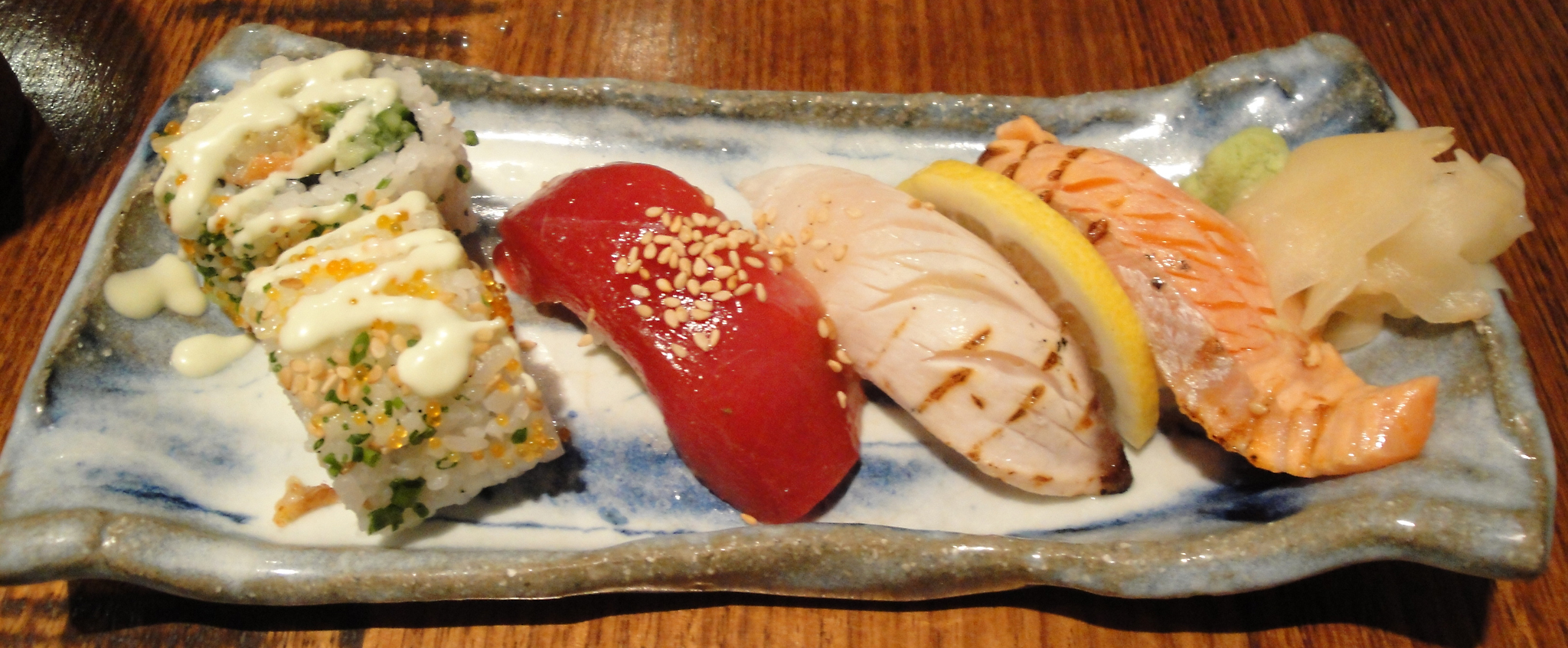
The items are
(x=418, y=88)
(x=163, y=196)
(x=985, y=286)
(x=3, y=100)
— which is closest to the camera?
(x=985, y=286)

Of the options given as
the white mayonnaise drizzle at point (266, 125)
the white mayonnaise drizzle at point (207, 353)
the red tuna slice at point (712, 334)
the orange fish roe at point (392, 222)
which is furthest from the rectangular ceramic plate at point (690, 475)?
the orange fish roe at point (392, 222)

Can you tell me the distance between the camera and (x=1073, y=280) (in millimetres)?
1834

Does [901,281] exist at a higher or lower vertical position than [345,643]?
higher

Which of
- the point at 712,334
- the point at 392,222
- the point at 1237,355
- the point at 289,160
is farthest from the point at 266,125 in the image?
the point at 1237,355

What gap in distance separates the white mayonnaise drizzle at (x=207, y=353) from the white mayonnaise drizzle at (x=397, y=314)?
1.57 feet

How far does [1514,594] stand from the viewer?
1961 mm

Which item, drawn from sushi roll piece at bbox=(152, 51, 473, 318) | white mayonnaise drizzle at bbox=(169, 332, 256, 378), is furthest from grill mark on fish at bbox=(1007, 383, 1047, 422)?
white mayonnaise drizzle at bbox=(169, 332, 256, 378)

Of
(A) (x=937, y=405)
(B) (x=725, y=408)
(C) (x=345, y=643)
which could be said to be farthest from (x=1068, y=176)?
(C) (x=345, y=643)

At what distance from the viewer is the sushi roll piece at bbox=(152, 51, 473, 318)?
6.37 feet

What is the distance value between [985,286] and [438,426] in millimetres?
1236

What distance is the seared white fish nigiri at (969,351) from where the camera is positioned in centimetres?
183

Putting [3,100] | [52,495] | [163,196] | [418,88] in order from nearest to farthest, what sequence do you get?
1. [52,495]
2. [163,196]
3. [418,88]
4. [3,100]

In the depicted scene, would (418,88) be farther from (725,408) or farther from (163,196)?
(725,408)

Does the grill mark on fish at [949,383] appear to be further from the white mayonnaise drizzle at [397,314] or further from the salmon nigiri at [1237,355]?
the white mayonnaise drizzle at [397,314]
